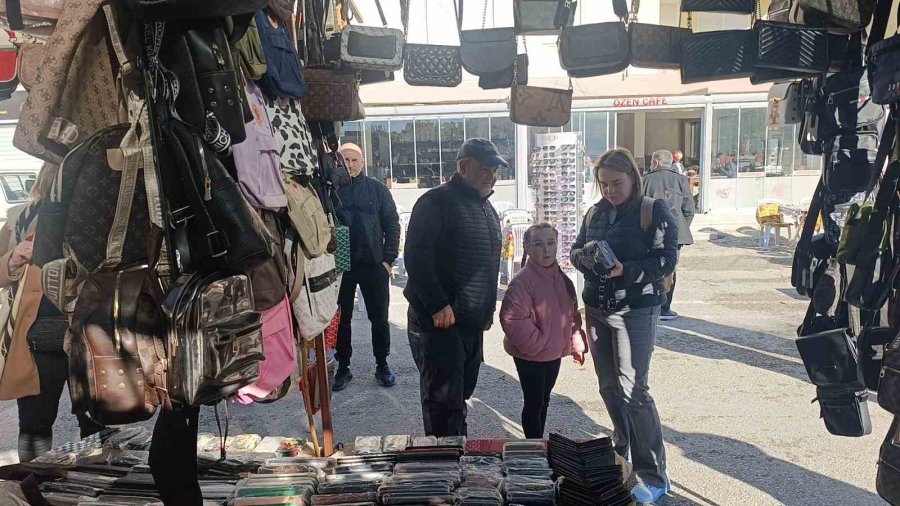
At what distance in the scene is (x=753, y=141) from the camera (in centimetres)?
1672

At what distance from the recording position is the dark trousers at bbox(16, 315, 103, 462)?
2912 millimetres

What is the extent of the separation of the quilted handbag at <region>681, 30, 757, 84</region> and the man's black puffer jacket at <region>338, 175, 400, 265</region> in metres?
2.68

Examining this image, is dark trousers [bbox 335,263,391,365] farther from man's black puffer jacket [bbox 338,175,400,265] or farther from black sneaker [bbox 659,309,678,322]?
black sneaker [bbox 659,309,678,322]

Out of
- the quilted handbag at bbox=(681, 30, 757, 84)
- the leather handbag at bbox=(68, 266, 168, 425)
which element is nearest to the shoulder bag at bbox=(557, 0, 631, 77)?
the quilted handbag at bbox=(681, 30, 757, 84)

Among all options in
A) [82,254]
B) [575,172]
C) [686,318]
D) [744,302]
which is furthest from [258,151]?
[744,302]

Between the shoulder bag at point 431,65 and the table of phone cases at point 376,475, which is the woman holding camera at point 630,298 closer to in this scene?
the table of phone cases at point 376,475

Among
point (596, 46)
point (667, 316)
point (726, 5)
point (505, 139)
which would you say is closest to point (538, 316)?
point (596, 46)

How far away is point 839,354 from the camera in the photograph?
225 centimetres

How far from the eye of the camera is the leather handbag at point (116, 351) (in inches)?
53.7

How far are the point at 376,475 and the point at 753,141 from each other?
17.3 meters

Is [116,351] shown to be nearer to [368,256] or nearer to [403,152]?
[368,256]

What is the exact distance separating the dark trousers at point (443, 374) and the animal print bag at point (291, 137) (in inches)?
51.9

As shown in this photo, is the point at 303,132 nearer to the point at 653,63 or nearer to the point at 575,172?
the point at 653,63

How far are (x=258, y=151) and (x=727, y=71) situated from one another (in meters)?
2.41
